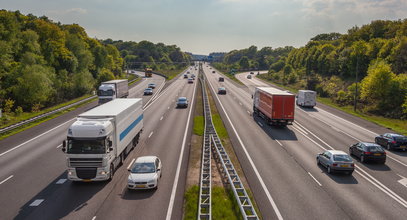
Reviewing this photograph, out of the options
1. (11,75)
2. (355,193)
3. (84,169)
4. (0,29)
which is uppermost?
(0,29)

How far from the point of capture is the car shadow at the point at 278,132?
32.8 m

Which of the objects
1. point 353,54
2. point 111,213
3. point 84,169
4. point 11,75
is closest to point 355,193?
point 111,213

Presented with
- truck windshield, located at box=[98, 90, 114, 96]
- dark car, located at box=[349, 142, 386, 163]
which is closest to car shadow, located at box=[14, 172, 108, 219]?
dark car, located at box=[349, 142, 386, 163]

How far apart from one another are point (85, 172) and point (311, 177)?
14.6 meters

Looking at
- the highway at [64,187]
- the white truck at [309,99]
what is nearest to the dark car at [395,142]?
the highway at [64,187]

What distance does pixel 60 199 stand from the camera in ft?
57.2

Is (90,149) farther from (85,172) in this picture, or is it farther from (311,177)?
(311,177)

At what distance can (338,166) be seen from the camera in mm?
21672

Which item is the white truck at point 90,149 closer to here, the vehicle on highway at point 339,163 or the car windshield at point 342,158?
the vehicle on highway at point 339,163

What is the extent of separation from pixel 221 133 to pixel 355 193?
16452 millimetres

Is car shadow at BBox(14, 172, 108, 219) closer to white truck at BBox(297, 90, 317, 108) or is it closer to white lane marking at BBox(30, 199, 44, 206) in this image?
white lane marking at BBox(30, 199, 44, 206)

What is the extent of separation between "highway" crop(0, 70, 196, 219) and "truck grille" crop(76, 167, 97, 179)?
2.67ft

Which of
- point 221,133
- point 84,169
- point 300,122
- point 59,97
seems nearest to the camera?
point 84,169

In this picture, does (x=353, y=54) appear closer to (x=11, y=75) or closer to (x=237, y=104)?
(x=237, y=104)
